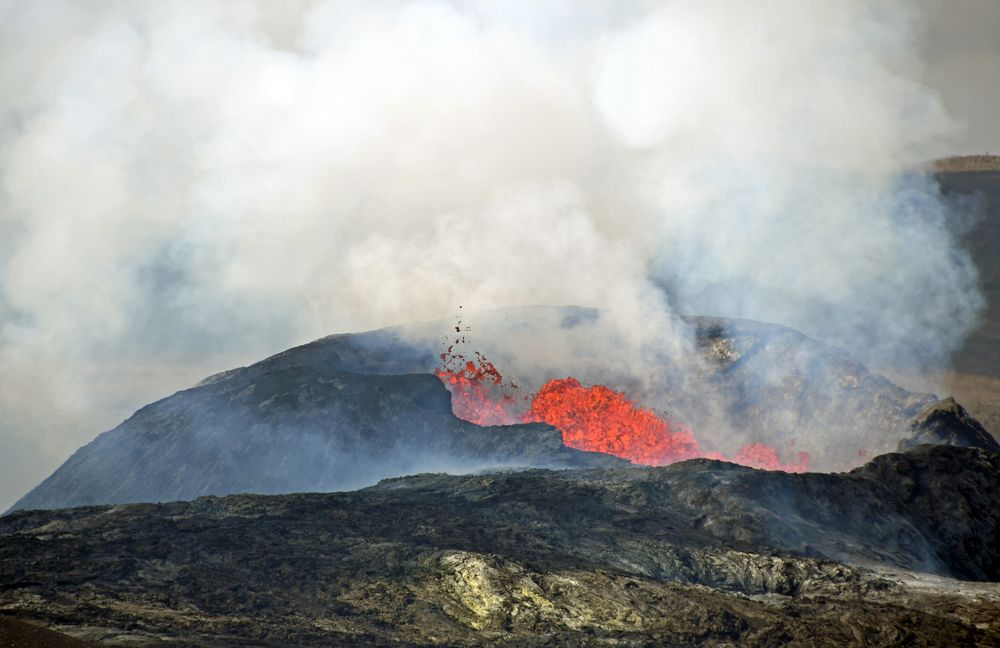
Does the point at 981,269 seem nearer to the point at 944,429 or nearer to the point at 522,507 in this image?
the point at 944,429

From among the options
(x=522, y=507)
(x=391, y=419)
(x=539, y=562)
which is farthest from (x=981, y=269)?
(x=539, y=562)

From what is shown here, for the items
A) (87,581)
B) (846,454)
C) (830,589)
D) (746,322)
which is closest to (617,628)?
(830,589)

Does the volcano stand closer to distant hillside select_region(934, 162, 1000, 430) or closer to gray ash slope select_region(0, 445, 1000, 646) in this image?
gray ash slope select_region(0, 445, 1000, 646)

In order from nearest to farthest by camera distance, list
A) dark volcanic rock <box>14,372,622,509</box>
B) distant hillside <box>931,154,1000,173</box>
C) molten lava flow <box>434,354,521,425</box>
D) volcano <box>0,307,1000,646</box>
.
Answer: volcano <box>0,307,1000,646</box>
dark volcanic rock <box>14,372,622,509</box>
molten lava flow <box>434,354,521,425</box>
distant hillside <box>931,154,1000,173</box>

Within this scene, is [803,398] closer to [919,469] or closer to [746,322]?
[746,322]

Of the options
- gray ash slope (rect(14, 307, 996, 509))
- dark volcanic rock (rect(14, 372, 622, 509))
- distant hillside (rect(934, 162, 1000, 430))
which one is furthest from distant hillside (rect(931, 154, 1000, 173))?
dark volcanic rock (rect(14, 372, 622, 509))

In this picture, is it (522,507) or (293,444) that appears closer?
(522,507)
